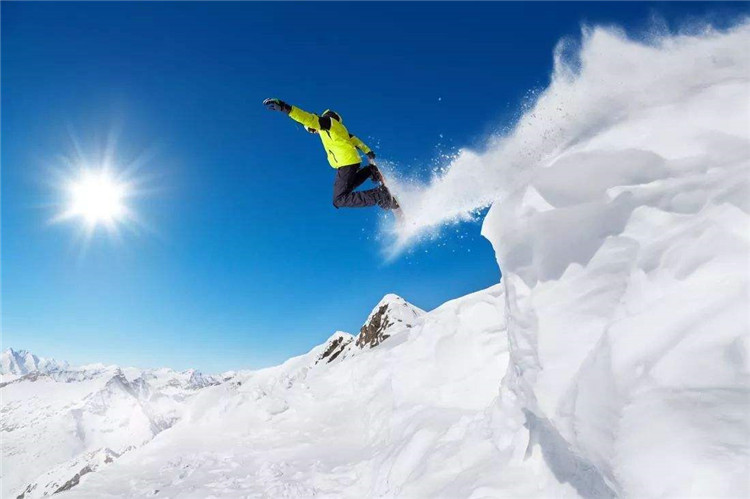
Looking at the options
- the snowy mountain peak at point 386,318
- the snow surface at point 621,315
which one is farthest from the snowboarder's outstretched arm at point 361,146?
the snowy mountain peak at point 386,318

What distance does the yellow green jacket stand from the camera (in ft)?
35.0

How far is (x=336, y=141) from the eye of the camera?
11203 millimetres

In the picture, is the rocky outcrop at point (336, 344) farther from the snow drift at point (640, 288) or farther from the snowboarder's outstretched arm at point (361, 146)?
the snow drift at point (640, 288)

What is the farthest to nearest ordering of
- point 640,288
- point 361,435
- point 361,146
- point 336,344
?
point 336,344 → point 361,146 → point 361,435 → point 640,288

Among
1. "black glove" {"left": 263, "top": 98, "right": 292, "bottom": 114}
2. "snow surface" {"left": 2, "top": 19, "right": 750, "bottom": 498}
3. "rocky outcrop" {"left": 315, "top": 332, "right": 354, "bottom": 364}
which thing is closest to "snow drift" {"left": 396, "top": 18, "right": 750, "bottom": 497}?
"snow surface" {"left": 2, "top": 19, "right": 750, "bottom": 498}

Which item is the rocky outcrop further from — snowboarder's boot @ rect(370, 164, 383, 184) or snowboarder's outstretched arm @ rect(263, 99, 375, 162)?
snowboarder's outstretched arm @ rect(263, 99, 375, 162)

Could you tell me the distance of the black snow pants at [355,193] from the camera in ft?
38.6

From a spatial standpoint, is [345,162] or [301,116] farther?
[345,162]

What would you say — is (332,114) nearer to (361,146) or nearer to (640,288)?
(361,146)

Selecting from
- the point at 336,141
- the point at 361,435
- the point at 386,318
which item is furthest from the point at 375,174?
the point at 386,318

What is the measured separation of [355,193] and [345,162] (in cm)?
93

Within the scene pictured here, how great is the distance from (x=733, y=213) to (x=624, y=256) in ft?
2.63

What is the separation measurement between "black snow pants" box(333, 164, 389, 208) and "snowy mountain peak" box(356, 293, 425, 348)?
163 feet

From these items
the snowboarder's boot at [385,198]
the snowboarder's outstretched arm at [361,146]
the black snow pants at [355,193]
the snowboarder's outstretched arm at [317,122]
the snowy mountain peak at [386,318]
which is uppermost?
the snowy mountain peak at [386,318]
